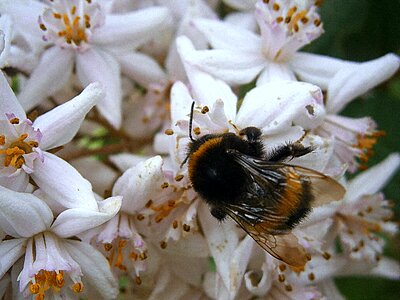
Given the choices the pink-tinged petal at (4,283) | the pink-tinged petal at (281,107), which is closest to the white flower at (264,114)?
the pink-tinged petal at (281,107)

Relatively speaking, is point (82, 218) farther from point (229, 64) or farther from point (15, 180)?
point (229, 64)

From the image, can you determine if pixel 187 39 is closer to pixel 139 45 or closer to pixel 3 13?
pixel 139 45

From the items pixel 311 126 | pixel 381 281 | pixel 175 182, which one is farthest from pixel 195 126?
pixel 381 281

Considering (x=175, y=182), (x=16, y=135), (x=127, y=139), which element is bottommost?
(x=127, y=139)

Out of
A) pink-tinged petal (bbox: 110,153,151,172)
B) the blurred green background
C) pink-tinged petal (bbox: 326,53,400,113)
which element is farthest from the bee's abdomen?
the blurred green background

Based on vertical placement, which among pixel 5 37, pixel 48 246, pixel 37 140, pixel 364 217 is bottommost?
pixel 364 217

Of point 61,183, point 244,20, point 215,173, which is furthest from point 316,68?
point 61,183

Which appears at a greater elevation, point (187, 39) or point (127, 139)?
point (187, 39)
